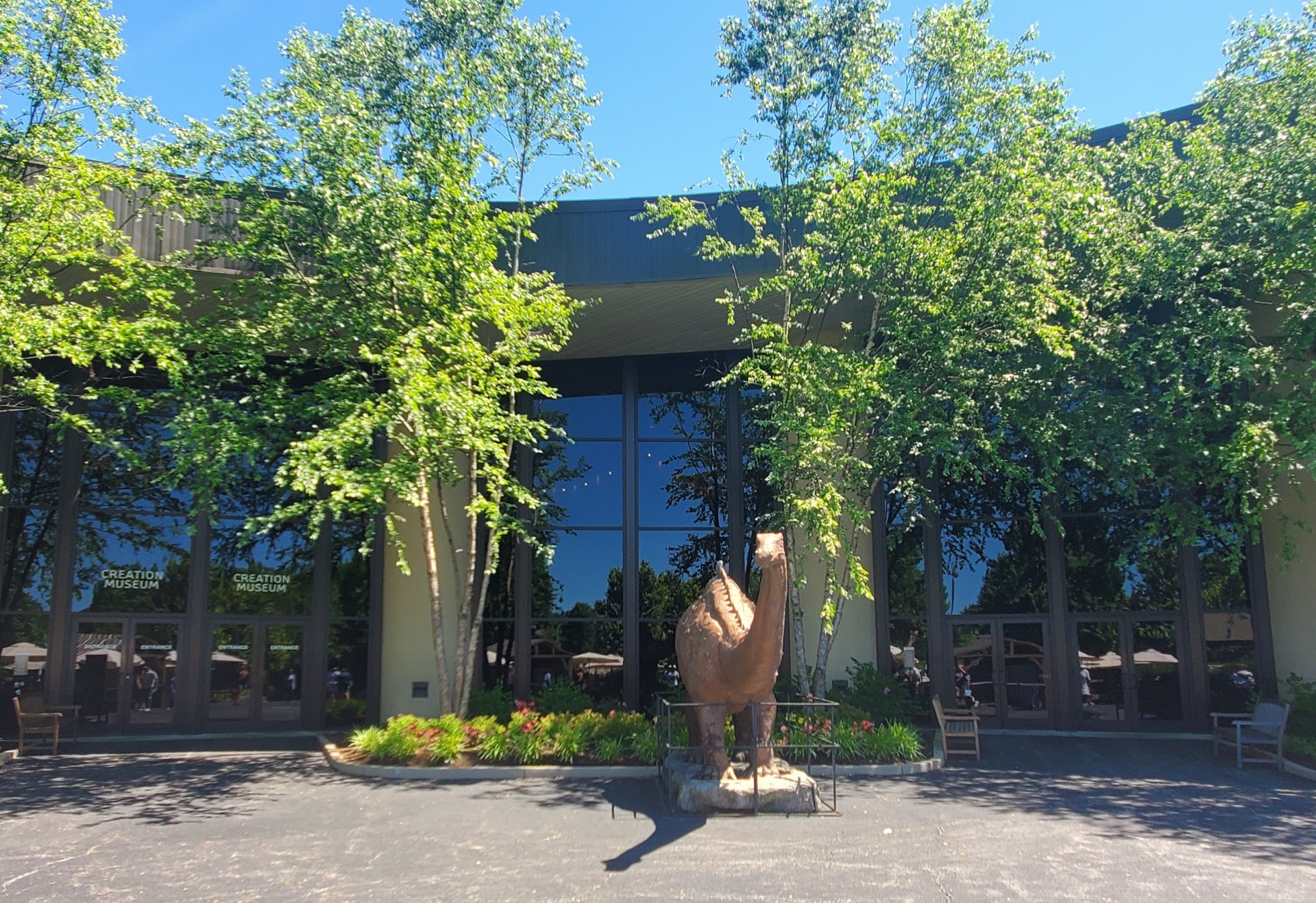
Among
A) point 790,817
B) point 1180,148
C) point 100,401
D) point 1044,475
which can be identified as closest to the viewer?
point 790,817

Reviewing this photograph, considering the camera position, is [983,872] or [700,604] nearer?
[983,872]

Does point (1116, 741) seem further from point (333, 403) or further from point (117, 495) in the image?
point (117, 495)

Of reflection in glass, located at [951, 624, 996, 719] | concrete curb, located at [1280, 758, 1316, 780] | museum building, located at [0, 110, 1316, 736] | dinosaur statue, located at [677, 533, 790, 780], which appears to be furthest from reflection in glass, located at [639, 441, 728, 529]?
concrete curb, located at [1280, 758, 1316, 780]

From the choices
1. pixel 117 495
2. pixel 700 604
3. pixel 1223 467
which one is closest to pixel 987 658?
pixel 1223 467

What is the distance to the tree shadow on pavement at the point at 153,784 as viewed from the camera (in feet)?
33.3

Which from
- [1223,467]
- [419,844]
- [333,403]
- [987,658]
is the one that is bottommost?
[419,844]

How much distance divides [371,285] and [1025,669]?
12.4m

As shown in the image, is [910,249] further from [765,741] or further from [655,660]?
[655,660]

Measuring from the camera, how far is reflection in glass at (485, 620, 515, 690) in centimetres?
1761

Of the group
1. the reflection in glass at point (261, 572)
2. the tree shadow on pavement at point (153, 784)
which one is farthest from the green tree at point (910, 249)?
the reflection in glass at point (261, 572)

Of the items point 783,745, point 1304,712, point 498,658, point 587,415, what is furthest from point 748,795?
point 587,415

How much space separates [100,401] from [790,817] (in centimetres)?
1384

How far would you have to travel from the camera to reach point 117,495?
16.8m

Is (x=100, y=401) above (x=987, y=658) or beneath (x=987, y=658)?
above
